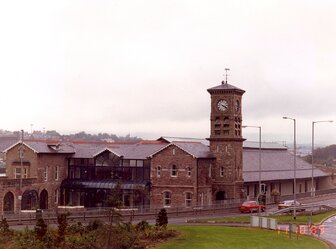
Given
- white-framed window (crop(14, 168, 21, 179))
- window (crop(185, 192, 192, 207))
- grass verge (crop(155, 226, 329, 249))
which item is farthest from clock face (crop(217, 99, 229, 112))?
grass verge (crop(155, 226, 329, 249))

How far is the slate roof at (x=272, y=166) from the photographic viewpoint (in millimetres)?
80625

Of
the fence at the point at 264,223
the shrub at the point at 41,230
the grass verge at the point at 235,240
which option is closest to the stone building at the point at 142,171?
the fence at the point at 264,223

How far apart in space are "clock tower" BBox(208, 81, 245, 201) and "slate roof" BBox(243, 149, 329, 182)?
3942 millimetres

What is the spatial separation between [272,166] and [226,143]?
1645 centimetres

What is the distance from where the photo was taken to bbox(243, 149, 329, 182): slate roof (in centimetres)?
8062

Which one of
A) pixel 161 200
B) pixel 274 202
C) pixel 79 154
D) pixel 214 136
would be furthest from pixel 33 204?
pixel 274 202

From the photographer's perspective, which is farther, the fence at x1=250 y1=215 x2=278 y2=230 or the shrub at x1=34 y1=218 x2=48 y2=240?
the fence at x1=250 y1=215 x2=278 y2=230

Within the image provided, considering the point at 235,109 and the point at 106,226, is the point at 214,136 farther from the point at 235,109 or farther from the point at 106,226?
the point at 106,226

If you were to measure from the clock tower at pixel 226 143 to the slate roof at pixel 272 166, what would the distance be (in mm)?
3942

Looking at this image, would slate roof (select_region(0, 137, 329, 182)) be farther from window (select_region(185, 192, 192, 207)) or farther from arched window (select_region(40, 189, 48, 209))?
arched window (select_region(40, 189, 48, 209))

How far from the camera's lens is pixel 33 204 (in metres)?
71.5

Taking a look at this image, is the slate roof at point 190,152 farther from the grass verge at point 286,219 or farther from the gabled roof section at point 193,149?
the grass verge at point 286,219

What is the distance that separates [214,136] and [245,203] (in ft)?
34.4

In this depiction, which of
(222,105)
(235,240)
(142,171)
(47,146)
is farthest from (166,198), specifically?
(235,240)
